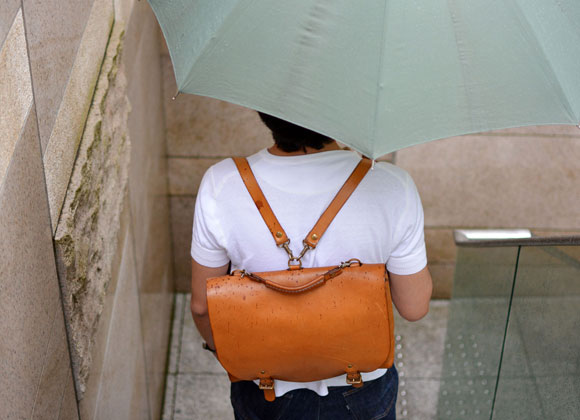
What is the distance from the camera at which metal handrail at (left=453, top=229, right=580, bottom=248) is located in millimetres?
2594

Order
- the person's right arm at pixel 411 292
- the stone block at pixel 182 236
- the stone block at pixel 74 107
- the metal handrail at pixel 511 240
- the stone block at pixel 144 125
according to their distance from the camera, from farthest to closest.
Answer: the stone block at pixel 182 236
the stone block at pixel 144 125
the metal handrail at pixel 511 240
the person's right arm at pixel 411 292
the stone block at pixel 74 107

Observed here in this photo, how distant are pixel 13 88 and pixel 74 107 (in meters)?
0.56

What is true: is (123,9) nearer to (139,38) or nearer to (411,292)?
(139,38)

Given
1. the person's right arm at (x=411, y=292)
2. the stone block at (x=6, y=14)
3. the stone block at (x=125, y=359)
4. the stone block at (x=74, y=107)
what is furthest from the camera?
the stone block at (x=125, y=359)

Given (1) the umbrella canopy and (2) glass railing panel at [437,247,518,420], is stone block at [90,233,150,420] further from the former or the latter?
(2) glass railing panel at [437,247,518,420]

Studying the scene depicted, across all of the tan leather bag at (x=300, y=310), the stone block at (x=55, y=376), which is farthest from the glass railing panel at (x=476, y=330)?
the stone block at (x=55, y=376)

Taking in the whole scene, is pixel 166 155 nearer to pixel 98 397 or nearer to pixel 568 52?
pixel 98 397

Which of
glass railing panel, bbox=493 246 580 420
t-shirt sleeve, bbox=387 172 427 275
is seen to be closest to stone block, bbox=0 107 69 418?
t-shirt sleeve, bbox=387 172 427 275

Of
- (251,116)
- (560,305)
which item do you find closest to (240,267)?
(560,305)

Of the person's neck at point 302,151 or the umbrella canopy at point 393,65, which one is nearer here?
the umbrella canopy at point 393,65

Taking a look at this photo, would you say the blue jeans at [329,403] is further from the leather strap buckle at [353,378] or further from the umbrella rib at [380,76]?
the umbrella rib at [380,76]

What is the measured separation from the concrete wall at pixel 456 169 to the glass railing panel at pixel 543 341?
62.7 inches

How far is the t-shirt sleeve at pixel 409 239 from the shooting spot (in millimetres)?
1909

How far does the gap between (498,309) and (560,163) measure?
5.68ft
